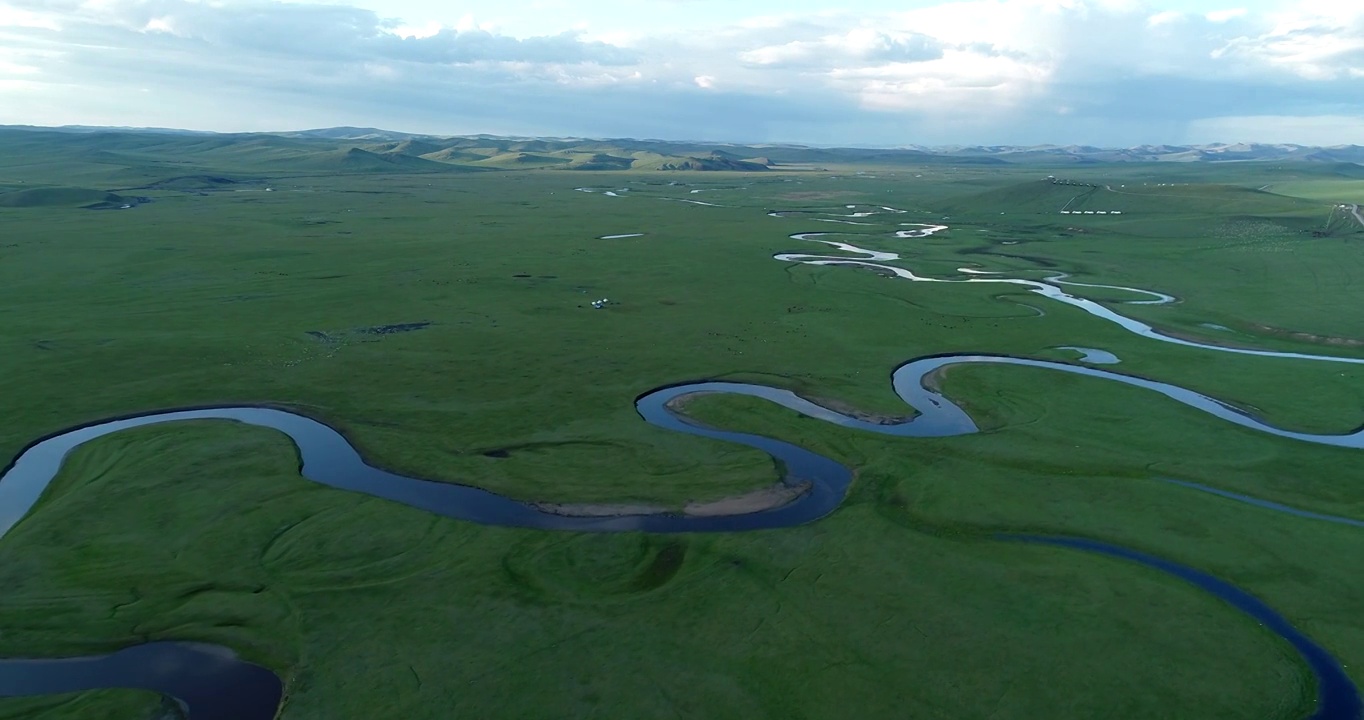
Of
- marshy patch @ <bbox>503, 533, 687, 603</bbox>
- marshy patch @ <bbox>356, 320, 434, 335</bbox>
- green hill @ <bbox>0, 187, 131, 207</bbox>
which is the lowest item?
marshy patch @ <bbox>503, 533, 687, 603</bbox>

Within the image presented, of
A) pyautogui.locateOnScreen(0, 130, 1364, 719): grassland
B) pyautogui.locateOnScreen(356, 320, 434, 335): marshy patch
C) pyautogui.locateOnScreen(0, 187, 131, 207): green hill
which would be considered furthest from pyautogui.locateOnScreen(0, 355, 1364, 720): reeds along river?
pyautogui.locateOnScreen(0, 187, 131, 207): green hill

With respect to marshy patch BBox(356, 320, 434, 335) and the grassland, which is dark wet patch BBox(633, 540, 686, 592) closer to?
the grassland

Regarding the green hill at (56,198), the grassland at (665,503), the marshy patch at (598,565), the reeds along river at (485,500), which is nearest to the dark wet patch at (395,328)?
the grassland at (665,503)

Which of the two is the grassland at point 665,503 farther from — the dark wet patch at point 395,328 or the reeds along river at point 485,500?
the reeds along river at point 485,500

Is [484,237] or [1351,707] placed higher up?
[484,237]

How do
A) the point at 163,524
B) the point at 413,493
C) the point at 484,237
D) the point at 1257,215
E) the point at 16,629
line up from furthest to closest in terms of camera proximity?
1. the point at 1257,215
2. the point at 484,237
3. the point at 413,493
4. the point at 163,524
5. the point at 16,629

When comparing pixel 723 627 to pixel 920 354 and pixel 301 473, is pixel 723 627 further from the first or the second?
pixel 920 354

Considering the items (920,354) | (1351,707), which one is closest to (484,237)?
(920,354)

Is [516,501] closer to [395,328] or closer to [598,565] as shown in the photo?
[598,565]
